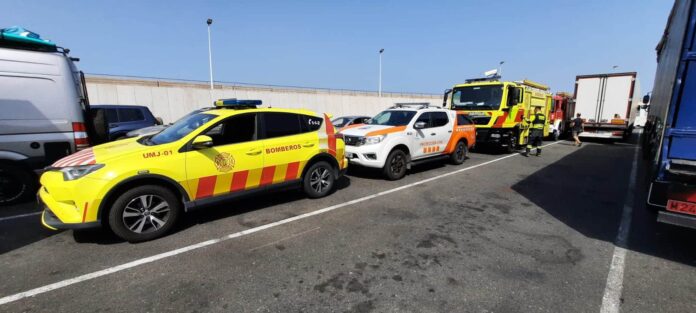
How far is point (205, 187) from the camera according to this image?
430 centimetres

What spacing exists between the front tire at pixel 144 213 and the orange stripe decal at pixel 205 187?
291 mm

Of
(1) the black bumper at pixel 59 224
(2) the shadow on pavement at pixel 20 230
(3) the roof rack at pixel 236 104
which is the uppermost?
(3) the roof rack at pixel 236 104

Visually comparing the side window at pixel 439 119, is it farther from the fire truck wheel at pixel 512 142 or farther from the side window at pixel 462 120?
the fire truck wheel at pixel 512 142

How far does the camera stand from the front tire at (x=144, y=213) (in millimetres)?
3691

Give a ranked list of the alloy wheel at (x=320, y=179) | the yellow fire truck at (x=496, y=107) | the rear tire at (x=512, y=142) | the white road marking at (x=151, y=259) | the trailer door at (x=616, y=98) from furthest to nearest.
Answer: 1. the trailer door at (x=616, y=98)
2. the rear tire at (x=512, y=142)
3. the yellow fire truck at (x=496, y=107)
4. the alloy wheel at (x=320, y=179)
5. the white road marking at (x=151, y=259)

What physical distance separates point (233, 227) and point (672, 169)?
5.30m

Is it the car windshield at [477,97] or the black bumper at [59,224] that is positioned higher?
the car windshield at [477,97]

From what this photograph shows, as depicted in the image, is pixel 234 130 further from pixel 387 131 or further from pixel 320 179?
pixel 387 131

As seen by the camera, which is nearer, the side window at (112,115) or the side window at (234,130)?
the side window at (234,130)

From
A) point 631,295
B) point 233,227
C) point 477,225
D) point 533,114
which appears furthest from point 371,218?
point 533,114

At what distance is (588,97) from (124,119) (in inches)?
789

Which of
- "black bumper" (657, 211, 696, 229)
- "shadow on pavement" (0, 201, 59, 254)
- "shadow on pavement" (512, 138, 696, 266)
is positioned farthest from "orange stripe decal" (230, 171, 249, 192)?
"black bumper" (657, 211, 696, 229)

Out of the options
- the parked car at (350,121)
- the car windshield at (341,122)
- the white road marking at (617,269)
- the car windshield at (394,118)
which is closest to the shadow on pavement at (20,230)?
the white road marking at (617,269)

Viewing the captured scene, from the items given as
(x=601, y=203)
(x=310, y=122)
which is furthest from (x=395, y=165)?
(x=601, y=203)
